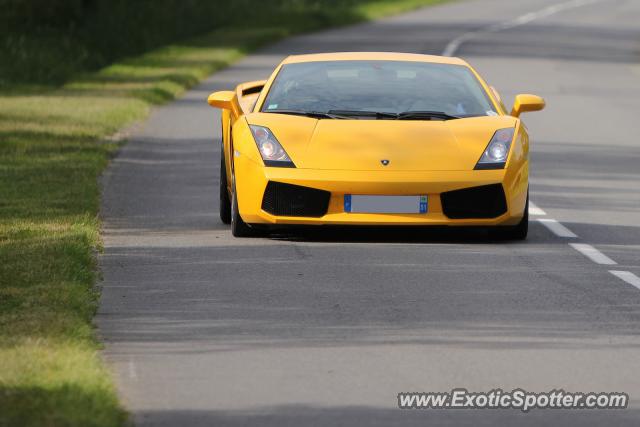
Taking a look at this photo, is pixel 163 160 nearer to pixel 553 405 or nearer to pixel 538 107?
A: pixel 538 107

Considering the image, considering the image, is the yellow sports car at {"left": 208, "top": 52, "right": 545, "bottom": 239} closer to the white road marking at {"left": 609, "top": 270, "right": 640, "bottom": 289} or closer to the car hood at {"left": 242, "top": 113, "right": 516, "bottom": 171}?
the car hood at {"left": 242, "top": 113, "right": 516, "bottom": 171}

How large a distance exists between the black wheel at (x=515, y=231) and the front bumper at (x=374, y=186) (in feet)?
0.96

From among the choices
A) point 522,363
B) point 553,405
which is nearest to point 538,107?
point 522,363

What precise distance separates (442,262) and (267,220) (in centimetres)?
136

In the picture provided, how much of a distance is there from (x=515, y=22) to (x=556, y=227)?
146ft

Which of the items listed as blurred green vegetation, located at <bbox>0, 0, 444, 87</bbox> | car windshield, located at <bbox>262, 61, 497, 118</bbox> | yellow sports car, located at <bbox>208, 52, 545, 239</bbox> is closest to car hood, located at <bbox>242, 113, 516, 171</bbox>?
yellow sports car, located at <bbox>208, 52, 545, 239</bbox>

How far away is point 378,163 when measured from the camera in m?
12.1

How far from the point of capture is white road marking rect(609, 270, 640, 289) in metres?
10.8

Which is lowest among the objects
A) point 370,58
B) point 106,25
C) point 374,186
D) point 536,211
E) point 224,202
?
point 106,25

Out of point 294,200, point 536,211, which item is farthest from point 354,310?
point 536,211

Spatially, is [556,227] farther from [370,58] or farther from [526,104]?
[370,58]

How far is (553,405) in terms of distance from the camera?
7359 mm

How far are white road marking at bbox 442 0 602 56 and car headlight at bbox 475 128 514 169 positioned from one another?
26.1 meters

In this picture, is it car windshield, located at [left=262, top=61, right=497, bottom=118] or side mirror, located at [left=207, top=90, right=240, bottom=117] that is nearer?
car windshield, located at [left=262, top=61, right=497, bottom=118]
